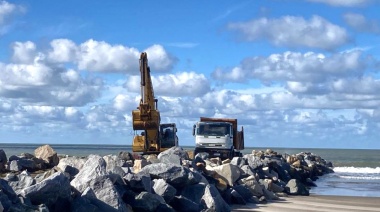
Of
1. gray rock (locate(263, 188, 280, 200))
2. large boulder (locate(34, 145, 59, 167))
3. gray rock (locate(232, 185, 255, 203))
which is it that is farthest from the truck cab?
gray rock (locate(232, 185, 255, 203))

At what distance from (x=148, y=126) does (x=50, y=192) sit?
71.5 feet

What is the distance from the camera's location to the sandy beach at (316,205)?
16.4 meters

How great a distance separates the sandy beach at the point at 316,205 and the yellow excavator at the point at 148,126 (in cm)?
1382

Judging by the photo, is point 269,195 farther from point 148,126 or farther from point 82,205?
point 148,126

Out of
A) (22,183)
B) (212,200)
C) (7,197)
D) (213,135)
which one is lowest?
(212,200)

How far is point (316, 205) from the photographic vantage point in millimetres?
17828

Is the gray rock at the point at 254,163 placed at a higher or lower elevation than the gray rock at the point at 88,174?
higher

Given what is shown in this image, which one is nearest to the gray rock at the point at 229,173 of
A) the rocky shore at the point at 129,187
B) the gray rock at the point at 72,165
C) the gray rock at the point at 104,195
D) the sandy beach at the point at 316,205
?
the rocky shore at the point at 129,187

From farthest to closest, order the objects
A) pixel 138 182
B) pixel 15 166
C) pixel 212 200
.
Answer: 1. pixel 15 166
2. pixel 212 200
3. pixel 138 182

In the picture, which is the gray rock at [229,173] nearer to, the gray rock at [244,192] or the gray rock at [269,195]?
the gray rock at [244,192]

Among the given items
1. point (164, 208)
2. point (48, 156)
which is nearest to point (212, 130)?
point (48, 156)

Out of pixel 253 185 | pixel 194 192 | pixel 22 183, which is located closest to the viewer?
pixel 22 183

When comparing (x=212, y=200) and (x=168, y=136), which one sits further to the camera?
(x=168, y=136)

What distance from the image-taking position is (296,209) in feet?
53.8
